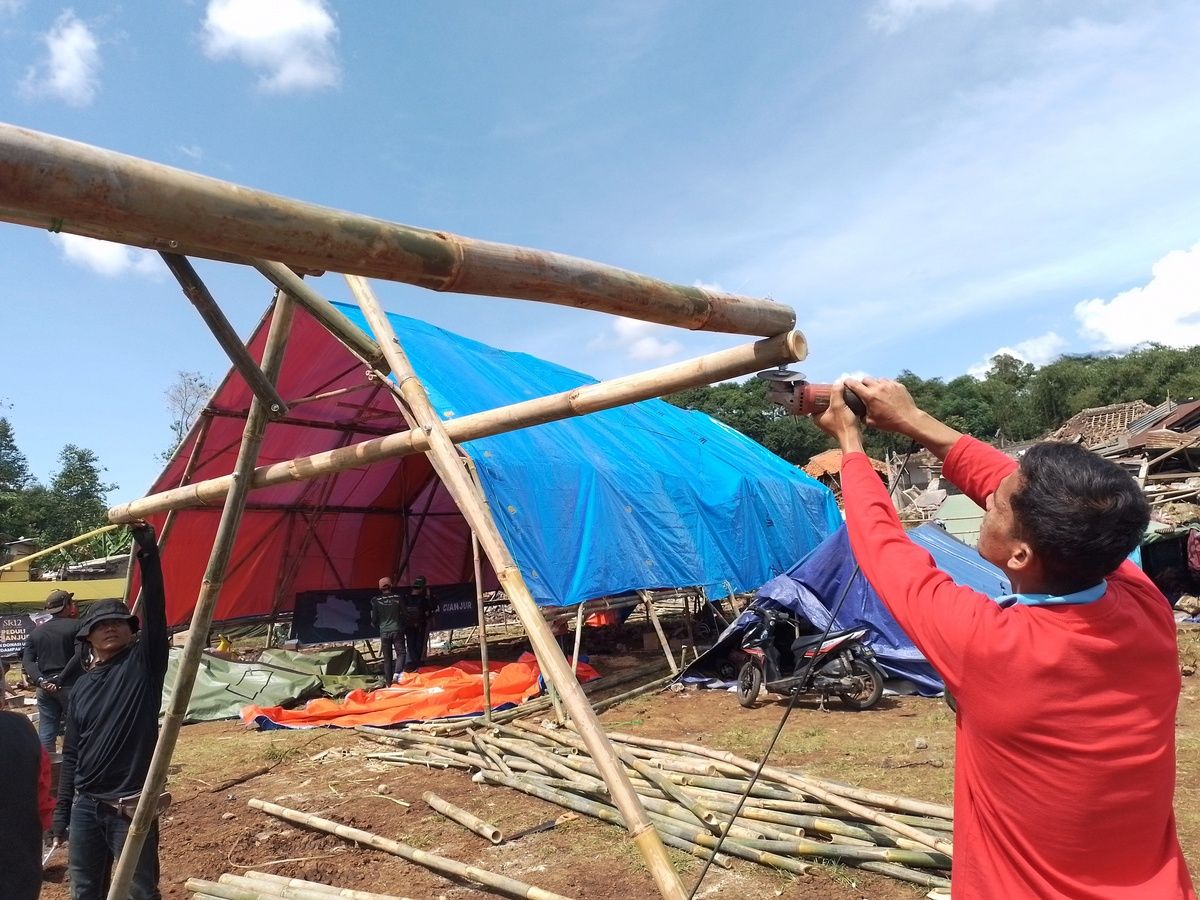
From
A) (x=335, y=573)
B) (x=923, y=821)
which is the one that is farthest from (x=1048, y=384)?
(x=923, y=821)

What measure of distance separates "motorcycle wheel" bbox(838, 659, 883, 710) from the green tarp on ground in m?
6.24

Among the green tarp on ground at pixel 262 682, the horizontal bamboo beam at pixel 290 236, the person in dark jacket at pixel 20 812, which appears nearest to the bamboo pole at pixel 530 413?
the horizontal bamboo beam at pixel 290 236

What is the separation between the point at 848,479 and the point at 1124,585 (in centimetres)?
55

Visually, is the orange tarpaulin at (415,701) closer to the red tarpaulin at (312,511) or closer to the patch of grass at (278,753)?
the patch of grass at (278,753)

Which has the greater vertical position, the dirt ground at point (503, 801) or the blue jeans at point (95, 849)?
the blue jeans at point (95, 849)

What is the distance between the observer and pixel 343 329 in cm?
341

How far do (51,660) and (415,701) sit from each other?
371 cm

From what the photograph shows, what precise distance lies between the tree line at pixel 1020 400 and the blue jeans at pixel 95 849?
4637 cm

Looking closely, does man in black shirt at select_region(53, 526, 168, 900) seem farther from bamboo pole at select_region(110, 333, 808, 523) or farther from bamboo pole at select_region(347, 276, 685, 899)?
bamboo pole at select_region(347, 276, 685, 899)

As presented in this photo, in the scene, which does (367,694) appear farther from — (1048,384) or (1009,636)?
(1048,384)

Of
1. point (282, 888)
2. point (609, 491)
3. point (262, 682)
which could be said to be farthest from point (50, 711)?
point (609, 491)

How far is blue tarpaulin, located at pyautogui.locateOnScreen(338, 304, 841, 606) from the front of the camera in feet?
29.7

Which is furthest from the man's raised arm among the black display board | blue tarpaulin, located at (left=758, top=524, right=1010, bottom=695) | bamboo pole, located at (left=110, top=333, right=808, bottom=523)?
the black display board

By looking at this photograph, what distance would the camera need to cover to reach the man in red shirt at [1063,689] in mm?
1397
